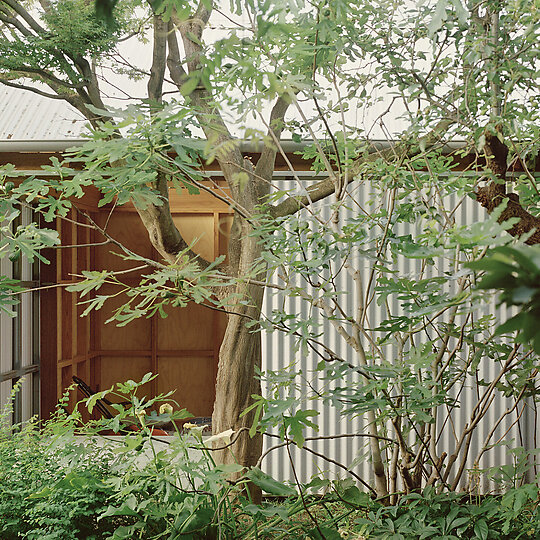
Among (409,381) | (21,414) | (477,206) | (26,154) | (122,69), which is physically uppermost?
(122,69)

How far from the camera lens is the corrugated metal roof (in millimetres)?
4211

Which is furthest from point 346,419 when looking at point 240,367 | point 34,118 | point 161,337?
point 161,337

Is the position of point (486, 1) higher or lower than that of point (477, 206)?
higher

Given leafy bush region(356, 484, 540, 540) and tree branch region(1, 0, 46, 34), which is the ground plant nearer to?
leafy bush region(356, 484, 540, 540)

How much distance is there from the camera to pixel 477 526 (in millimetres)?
2129

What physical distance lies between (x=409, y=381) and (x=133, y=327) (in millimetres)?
A: 6385

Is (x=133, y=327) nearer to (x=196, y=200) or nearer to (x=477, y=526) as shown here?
(x=196, y=200)

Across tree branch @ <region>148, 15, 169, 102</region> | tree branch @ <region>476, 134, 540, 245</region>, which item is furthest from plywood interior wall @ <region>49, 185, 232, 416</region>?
tree branch @ <region>476, 134, 540, 245</region>

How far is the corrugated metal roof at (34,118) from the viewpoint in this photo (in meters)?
4.21

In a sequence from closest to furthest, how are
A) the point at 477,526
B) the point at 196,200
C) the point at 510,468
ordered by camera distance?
the point at 477,526 < the point at 510,468 < the point at 196,200

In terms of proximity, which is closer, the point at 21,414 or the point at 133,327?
the point at 21,414

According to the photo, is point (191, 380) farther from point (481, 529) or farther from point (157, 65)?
point (481, 529)

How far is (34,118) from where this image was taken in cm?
449

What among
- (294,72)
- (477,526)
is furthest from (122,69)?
(477,526)
